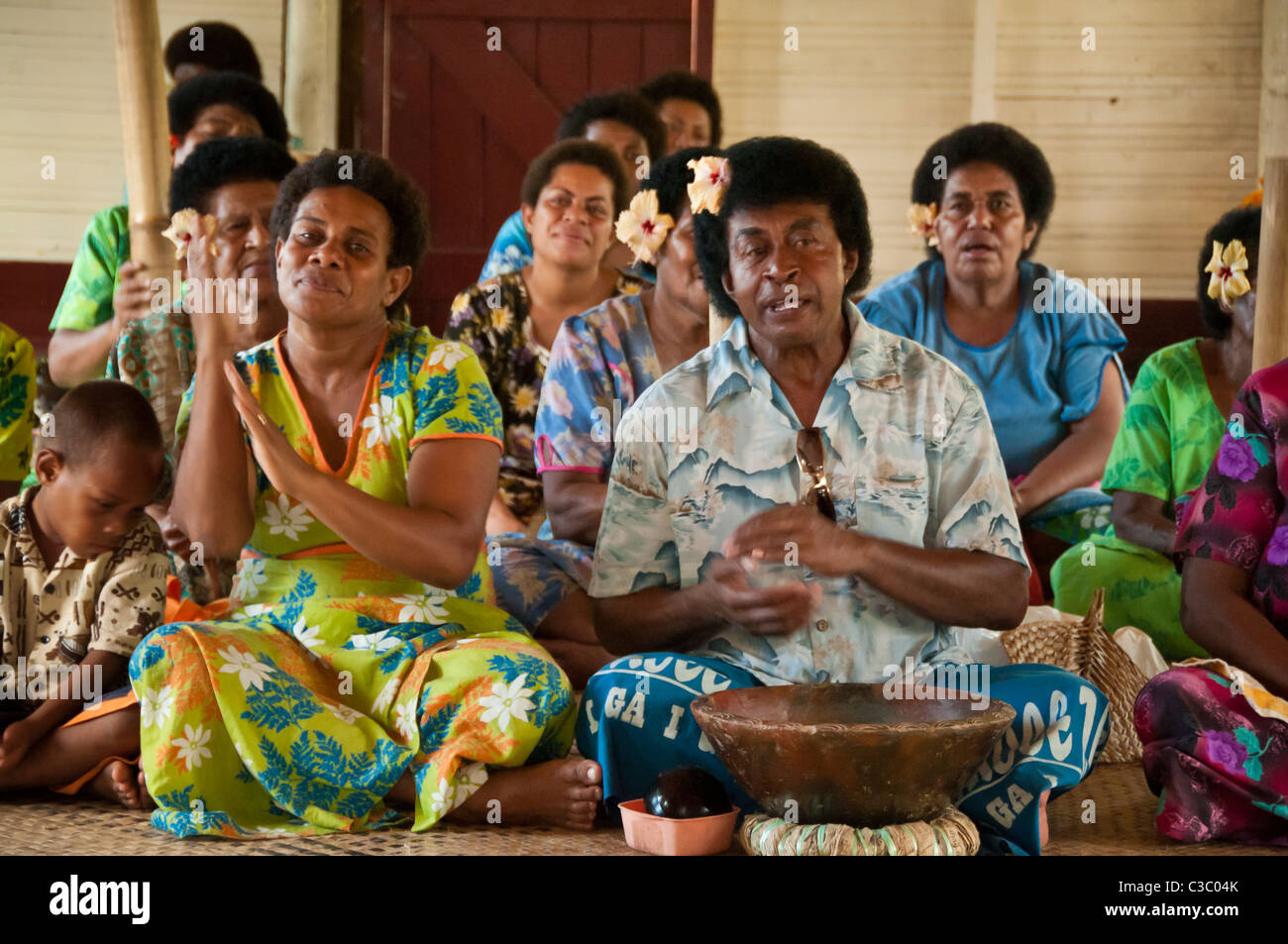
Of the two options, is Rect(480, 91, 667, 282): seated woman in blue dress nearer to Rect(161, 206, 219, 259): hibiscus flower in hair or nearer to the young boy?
Rect(161, 206, 219, 259): hibiscus flower in hair

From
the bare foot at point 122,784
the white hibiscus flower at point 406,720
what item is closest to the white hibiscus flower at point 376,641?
the white hibiscus flower at point 406,720

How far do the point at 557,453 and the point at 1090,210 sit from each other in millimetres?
3466

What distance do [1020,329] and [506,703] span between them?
2172 millimetres

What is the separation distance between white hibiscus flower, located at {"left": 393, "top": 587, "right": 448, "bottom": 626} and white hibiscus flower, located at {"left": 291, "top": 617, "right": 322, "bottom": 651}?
0.15 metres

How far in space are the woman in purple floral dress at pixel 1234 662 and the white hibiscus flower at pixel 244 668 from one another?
1.58 m

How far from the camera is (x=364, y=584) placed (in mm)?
2734

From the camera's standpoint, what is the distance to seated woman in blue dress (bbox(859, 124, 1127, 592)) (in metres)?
3.97

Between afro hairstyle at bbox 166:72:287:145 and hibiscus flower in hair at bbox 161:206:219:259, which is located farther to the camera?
Answer: afro hairstyle at bbox 166:72:287:145

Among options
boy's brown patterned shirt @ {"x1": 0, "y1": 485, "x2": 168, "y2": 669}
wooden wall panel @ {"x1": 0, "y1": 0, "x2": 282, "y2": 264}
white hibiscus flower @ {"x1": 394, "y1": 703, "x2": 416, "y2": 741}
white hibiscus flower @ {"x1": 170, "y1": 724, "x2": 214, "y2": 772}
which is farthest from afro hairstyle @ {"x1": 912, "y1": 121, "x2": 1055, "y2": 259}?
wooden wall panel @ {"x1": 0, "y1": 0, "x2": 282, "y2": 264}

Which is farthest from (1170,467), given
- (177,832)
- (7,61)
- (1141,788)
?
(7,61)

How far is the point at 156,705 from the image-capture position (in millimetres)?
2492

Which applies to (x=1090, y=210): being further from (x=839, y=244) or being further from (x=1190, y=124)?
(x=839, y=244)

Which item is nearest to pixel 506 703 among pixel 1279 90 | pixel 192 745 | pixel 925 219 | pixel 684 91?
pixel 192 745

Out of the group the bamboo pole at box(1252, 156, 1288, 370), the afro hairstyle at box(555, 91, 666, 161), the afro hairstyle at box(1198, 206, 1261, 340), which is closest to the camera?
the bamboo pole at box(1252, 156, 1288, 370)
